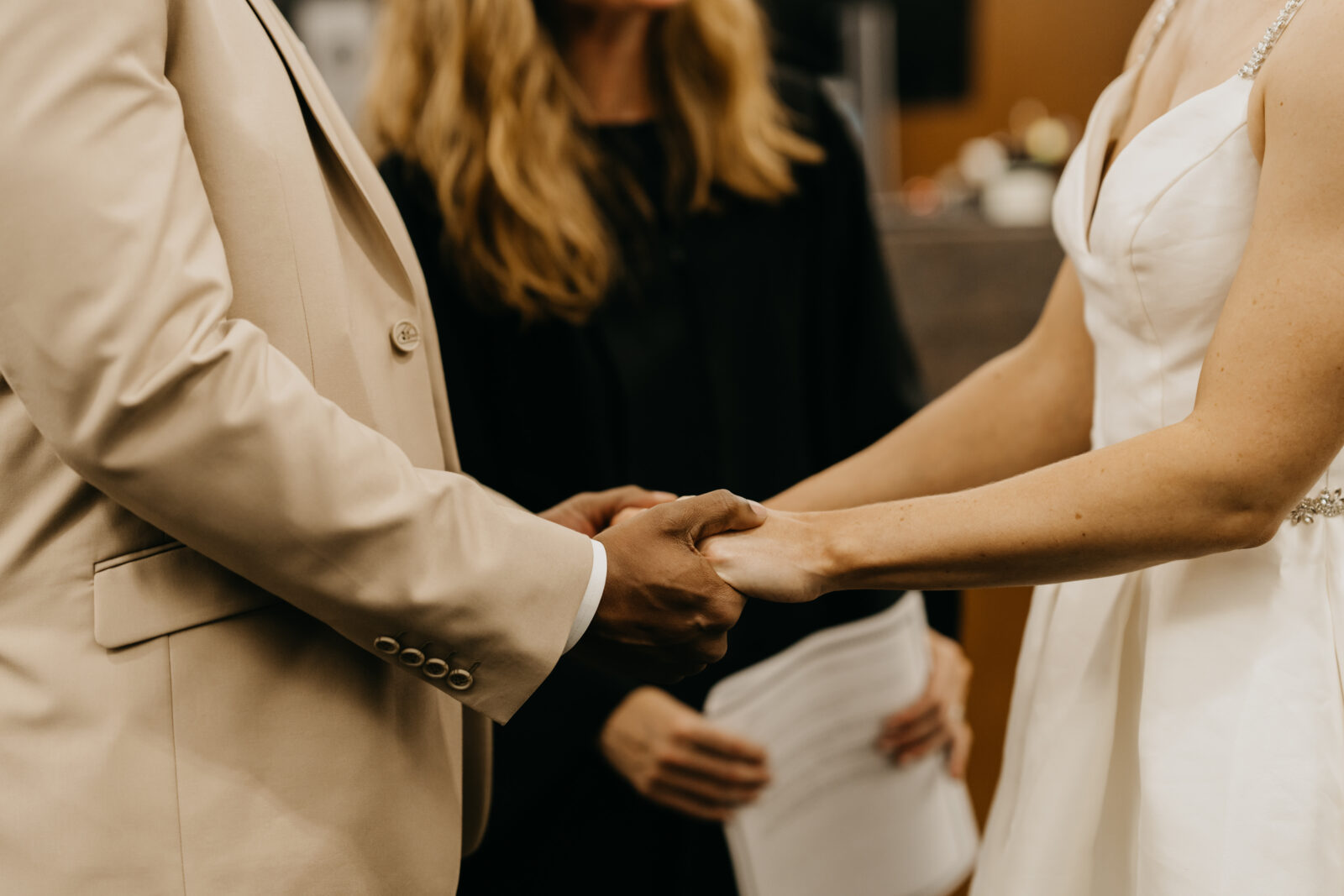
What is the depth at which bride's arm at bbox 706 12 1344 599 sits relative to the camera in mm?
762

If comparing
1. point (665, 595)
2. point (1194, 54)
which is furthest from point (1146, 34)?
point (665, 595)

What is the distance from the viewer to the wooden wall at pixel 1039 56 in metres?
5.03

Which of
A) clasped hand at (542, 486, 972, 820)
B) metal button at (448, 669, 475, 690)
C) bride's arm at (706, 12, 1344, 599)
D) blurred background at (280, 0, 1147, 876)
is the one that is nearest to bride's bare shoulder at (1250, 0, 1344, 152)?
bride's arm at (706, 12, 1344, 599)

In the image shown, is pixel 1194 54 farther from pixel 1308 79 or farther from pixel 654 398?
pixel 654 398

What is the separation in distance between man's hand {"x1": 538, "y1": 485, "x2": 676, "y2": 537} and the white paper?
0.29m

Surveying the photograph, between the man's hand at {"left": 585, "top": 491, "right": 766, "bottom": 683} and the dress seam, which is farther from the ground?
the dress seam

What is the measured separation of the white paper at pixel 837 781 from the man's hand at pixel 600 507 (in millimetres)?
289

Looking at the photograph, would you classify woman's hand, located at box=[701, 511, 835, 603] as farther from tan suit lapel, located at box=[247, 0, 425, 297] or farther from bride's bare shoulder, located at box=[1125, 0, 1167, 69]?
bride's bare shoulder, located at box=[1125, 0, 1167, 69]

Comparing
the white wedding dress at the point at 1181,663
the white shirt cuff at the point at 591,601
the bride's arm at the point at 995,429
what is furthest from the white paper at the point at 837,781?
the white shirt cuff at the point at 591,601

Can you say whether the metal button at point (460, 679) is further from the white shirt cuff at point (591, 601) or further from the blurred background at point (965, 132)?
the blurred background at point (965, 132)

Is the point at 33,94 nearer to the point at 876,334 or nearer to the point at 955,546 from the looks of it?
the point at 955,546

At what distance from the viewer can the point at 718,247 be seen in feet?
4.87

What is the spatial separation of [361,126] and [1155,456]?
1152 mm

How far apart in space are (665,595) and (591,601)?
7cm
